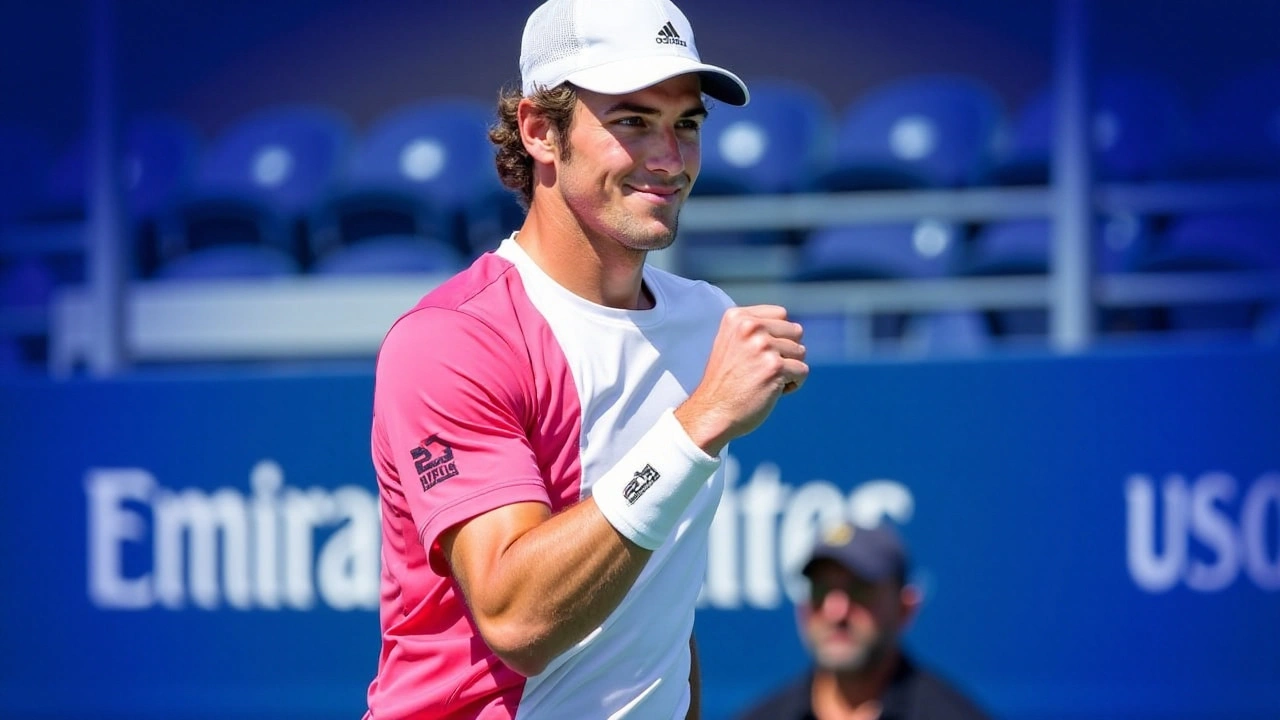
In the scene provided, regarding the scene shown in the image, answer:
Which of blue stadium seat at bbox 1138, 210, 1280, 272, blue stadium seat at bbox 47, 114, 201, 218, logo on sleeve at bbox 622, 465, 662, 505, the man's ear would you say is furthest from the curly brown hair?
blue stadium seat at bbox 47, 114, 201, 218

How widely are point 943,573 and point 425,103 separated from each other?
17.6 feet

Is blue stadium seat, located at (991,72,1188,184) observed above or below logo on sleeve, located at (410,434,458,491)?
above

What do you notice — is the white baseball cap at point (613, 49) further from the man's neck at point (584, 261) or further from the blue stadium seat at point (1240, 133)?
the blue stadium seat at point (1240, 133)

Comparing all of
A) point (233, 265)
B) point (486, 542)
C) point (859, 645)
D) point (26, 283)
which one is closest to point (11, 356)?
point (26, 283)

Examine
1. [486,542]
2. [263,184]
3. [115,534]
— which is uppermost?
[263,184]

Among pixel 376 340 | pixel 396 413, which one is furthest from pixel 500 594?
pixel 376 340

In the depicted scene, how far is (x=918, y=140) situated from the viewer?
7191 mm

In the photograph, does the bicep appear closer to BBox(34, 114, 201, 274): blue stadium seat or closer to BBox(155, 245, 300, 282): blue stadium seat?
BBox(155, 245, 300, 282): blue stadium seat

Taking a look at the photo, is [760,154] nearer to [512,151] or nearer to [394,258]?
[394,258]

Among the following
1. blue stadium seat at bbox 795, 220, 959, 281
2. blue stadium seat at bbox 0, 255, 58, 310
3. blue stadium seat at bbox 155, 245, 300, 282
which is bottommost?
blue stadium seat at bbox 795, 220, 959, 281

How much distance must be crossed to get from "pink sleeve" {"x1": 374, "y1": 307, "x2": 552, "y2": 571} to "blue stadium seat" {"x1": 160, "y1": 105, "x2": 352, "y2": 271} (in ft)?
17.0

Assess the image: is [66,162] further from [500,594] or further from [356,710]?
[500,594]

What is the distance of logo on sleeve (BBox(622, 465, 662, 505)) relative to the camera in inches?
82.0

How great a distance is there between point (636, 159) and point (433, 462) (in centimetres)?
49
